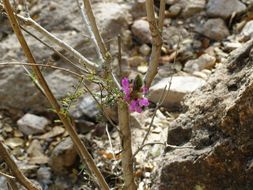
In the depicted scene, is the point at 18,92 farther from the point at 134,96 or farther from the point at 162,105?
the point at 134,96

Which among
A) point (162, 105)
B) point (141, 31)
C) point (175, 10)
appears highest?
point (175, 10)

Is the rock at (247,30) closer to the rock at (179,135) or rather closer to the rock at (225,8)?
the rock at (225,8)

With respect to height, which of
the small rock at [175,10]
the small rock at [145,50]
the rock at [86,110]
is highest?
the small rock at [175,10]

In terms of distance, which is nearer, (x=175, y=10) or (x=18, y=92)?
(x=18, y=92)

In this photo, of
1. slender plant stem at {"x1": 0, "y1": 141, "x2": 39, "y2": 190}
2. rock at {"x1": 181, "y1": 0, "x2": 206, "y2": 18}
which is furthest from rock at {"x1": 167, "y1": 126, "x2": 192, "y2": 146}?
rock at {"x1": 181, "y1": 0, "x2": 206, "y2": 18}

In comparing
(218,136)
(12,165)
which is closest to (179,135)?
(218,136)

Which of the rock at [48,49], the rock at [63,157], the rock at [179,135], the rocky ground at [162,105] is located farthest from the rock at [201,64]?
the rock at [179,135]

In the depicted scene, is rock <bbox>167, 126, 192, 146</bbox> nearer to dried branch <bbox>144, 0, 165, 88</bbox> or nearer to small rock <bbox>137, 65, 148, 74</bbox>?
dried branch <bbox>144, 0, 165, 88</bbox>

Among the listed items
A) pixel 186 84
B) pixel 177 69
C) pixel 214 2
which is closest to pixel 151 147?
pixel 186 84
